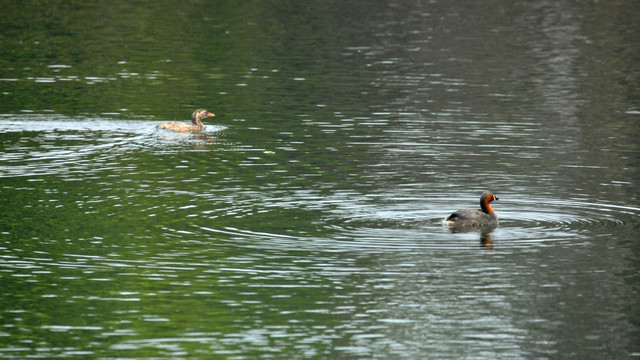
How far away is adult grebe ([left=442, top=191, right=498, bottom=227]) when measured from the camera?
2211 cm

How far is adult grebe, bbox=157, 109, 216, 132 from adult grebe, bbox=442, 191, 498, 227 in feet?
43.4

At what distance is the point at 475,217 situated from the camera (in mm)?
22125

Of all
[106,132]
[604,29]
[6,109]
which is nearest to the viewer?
[106,132]

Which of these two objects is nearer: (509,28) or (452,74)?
(452,74)

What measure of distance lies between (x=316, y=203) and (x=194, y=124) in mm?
11266

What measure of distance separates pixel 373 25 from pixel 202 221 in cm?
4395

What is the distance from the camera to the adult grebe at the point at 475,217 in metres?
22.1

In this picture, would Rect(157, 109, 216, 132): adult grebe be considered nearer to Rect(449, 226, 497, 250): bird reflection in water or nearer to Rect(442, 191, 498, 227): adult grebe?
Rect(442, 191, 498, 227): adult grebe

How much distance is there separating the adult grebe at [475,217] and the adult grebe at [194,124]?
43.4 feet

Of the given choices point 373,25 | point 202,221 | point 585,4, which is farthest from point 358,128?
point 585,4

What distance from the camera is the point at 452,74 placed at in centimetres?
4703

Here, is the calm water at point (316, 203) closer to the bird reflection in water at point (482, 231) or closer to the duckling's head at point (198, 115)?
the bird reflection in water at point (482, 231)

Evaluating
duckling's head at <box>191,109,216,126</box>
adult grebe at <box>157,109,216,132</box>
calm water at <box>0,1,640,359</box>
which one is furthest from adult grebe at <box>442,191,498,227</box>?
duckling's head at <box>191,109,216,126</box>

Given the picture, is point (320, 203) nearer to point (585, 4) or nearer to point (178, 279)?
point (178, 279)
